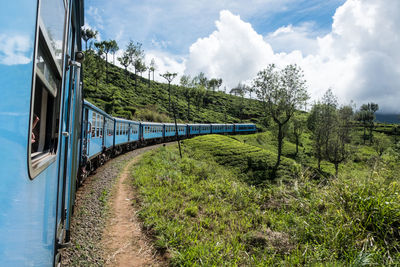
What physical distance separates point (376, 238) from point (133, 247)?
4323 mm

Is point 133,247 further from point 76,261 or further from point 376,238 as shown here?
point 376,238

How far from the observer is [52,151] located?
195 cm

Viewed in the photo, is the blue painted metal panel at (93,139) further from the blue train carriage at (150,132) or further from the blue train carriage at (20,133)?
the blue train carriage at (150,132)

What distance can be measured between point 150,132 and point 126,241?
19.9 meters

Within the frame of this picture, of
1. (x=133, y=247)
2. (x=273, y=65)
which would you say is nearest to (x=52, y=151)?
(x=133, y=247)

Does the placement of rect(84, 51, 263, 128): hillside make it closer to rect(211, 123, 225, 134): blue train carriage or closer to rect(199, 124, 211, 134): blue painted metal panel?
rect(199, 124, 211, 134): blue painted metal panel

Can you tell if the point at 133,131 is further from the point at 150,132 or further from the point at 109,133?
the point at 109,133

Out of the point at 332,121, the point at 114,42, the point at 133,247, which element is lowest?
the point at 133,247

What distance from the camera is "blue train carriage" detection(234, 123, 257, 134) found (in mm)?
48019

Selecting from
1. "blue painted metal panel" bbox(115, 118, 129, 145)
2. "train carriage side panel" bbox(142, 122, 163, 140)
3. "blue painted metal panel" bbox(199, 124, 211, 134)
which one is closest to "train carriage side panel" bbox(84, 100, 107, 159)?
"blue painted metal panel" bbox(115, 118, 129, 145)

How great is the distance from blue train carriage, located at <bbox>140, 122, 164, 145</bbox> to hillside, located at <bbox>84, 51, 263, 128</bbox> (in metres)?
11.7

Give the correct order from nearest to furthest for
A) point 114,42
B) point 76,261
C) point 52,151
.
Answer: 1. point 52,151
2. point 76,261
3. point 114,42

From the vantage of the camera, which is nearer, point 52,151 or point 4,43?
point 4,43

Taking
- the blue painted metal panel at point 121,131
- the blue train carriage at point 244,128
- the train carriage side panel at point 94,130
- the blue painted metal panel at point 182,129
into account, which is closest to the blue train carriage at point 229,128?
the blue train carriage at point 244,128
